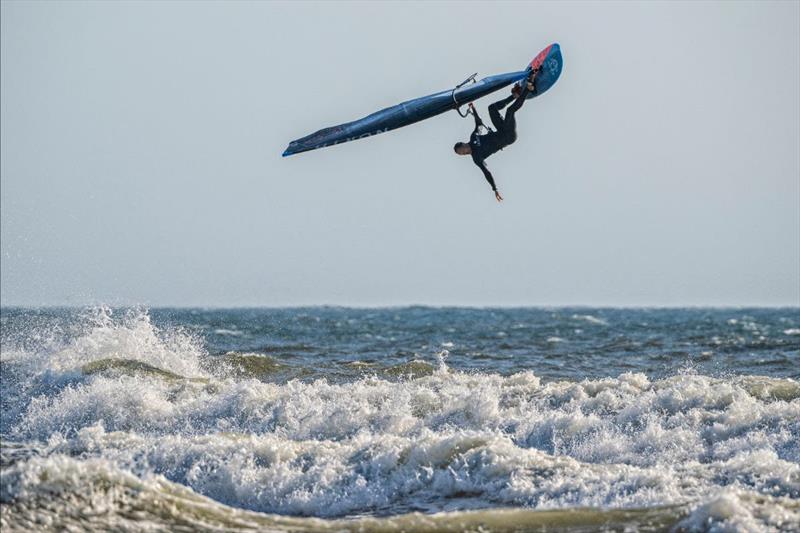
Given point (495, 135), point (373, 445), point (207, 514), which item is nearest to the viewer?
point (207, 514)

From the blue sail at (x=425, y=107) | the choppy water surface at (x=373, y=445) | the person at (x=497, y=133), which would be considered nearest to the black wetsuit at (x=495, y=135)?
the person at (x=497, y=133)

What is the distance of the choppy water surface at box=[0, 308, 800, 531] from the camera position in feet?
26.1

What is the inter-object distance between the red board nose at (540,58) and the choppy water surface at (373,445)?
3.94 m

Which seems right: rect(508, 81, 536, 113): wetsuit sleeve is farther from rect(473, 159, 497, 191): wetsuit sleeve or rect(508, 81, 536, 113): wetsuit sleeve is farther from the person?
rect(473, 159, 497, 191): wetsuit sleeve

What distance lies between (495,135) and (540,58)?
39.5 inches

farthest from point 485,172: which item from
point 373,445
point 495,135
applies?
point 373,445

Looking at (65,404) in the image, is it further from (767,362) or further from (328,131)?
(767,362)

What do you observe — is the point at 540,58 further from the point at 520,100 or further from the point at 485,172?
the point at 485,172

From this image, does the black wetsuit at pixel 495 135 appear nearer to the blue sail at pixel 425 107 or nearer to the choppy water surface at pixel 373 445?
the blue sail at pixel 425 107

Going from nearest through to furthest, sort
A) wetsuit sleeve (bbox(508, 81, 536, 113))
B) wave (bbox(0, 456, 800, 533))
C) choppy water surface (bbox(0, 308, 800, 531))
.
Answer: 1. wave (bbox(0, 456, 800, 533))
2. choppy water surface (bbox(0, 308, 800, 531))
3. wetsuit sleeve (bbox(508, 81, 536, 113))

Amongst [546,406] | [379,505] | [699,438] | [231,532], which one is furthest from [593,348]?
[231,532]

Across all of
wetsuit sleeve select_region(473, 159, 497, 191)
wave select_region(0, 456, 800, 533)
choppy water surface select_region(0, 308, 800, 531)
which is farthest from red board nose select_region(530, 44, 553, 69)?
wave select_region(0, 456, 800, 533)

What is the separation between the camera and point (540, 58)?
1152 centimetres

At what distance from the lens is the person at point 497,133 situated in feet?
36.9
